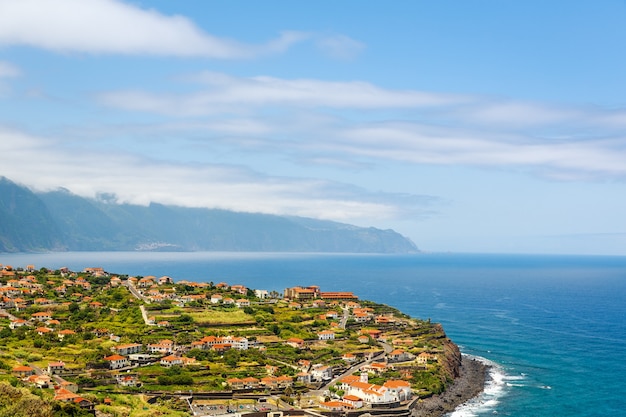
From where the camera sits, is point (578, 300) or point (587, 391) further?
point (578, 300)

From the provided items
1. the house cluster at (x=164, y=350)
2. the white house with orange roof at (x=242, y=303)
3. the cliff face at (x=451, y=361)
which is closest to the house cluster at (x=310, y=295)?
the white house with orange roof at (x=242, y=303)

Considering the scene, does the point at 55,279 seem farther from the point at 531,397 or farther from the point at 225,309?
the point at 531,397

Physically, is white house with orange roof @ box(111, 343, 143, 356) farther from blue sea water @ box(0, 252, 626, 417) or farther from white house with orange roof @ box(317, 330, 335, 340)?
blue sea water @ box(0, 252, 626, 417)

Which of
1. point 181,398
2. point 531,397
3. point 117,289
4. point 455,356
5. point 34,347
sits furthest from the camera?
point 117,289

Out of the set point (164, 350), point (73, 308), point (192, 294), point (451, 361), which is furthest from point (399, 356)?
point (73, 308)

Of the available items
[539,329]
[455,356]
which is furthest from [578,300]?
[455,356]

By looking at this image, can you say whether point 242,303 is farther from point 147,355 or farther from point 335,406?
point 335,406

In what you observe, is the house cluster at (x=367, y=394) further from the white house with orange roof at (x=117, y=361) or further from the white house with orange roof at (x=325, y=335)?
the white house with orange roof at (x=117, y=361)

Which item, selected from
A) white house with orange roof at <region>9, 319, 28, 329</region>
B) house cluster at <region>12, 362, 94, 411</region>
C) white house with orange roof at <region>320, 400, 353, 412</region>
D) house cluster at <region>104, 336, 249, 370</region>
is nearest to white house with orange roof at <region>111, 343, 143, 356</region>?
house cluster at <region>104, 336, 249, 370</region>
